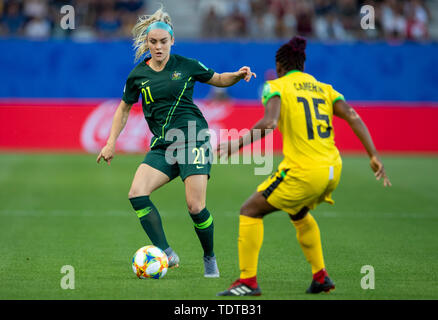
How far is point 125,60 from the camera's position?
25047 millimetres

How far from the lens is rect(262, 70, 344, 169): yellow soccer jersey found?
19.4ft

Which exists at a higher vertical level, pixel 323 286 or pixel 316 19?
pixel 316 19

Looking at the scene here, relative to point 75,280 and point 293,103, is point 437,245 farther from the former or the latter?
point 75,280

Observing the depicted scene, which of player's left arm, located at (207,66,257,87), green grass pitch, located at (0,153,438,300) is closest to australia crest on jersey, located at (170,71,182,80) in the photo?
player's left arm, located at (207,66,257,87)

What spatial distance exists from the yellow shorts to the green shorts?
1189 millimetres

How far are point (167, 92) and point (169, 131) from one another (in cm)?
38

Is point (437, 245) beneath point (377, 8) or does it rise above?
beneath

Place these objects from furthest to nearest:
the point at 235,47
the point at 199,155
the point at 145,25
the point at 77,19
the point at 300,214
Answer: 1. the point at 235,47
2. the point at 77,19
3. the point at 145,25
4. the point at 199,155
5. the point at 300,214

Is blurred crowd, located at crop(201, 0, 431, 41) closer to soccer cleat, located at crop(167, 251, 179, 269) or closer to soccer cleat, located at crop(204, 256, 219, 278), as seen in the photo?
soccer cleat, located at crop(167, 251, 179, 269)

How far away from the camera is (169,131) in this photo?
7164 mm

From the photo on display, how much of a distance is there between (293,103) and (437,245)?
399 cm

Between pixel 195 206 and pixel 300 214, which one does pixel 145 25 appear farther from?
pixel 300 214

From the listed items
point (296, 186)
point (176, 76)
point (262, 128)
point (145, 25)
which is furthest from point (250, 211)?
point (145, 25)
